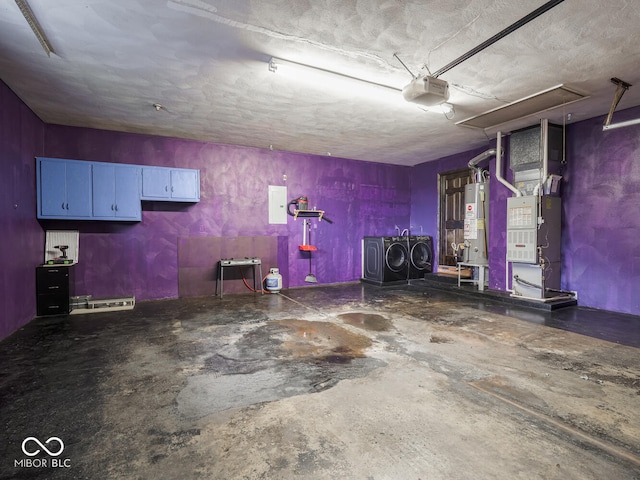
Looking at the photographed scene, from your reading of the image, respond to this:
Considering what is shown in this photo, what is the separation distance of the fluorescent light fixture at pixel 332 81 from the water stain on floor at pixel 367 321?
2.90 metres

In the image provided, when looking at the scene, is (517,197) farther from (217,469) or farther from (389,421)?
(217,469)

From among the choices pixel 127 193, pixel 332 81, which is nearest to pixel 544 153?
pixel 332 81

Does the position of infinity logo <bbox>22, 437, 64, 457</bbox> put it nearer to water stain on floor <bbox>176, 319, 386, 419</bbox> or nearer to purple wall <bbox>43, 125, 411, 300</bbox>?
water stain on floor <bbox>176, 319, 386, 419</bbox>

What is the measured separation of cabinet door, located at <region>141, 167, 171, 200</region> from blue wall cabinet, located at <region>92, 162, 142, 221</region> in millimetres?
109

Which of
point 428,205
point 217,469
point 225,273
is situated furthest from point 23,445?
point 428,205

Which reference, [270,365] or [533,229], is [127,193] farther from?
[533,229]

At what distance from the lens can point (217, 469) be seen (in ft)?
5.41

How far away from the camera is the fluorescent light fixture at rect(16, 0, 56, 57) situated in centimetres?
242

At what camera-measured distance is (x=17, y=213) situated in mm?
4164

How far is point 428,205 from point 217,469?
760 cm

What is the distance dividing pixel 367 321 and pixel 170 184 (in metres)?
4.05

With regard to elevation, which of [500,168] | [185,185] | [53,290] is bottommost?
[53,290]

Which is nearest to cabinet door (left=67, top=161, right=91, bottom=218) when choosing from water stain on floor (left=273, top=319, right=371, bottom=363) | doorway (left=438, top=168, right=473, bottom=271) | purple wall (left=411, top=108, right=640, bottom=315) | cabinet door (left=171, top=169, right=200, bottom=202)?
cabinet door (left=171, top=169, right=200, bottom=202)

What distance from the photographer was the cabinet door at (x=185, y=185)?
5.71 m
